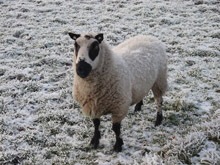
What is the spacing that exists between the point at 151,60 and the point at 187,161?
2.36 metres

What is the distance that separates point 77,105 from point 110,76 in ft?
6.72

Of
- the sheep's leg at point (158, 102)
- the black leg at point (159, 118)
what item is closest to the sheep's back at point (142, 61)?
the sheep's leg at point (158, 102)

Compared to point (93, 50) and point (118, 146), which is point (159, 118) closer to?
point (118, 146)

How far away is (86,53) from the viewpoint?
3.79 m

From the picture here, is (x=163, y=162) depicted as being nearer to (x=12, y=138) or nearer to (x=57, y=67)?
(x=12, y=138)

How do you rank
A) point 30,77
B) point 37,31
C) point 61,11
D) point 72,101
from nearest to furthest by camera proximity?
point 72,101 < point 30,77 < point 37,31 < point 61,11

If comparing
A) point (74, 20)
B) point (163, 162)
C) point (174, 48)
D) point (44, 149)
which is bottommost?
point (44, 149)

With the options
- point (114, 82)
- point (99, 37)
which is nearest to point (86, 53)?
point (99, 37)

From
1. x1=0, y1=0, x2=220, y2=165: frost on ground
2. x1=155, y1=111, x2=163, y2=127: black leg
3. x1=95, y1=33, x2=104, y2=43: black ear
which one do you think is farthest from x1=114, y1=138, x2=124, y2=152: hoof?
x1=95, y1=33, x2=104, y2=43: black ear

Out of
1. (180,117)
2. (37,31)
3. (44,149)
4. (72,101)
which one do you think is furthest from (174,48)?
(44,149)

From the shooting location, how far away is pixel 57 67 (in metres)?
7.78

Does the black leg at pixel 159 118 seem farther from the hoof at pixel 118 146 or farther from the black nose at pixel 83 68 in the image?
the black nose at pixel 83 68

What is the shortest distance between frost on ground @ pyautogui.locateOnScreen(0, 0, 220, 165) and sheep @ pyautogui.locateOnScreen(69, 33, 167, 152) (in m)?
0.71

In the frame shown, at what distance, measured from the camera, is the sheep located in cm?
391
